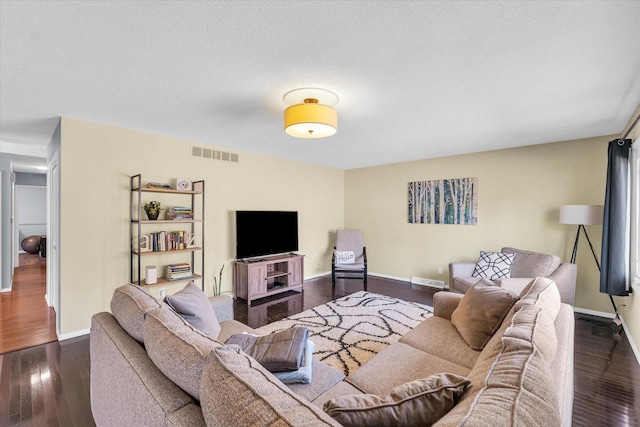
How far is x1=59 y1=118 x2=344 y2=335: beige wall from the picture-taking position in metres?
3.11

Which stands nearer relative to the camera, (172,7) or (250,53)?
(172,7)

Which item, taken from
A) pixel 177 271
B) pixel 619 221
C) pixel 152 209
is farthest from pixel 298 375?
pixel 619 221

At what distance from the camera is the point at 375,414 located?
0.87 meters

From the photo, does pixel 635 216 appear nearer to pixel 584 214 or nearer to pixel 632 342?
pixel 584 214

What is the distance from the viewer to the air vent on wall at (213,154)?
162 inches

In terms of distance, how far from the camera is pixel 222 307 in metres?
2.47

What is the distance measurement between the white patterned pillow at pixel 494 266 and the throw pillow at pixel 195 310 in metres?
3.64

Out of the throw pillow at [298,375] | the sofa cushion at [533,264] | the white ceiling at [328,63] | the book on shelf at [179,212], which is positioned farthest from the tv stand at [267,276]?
the sofa cushion at [533,264]

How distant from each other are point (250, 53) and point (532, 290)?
2394 millimetres

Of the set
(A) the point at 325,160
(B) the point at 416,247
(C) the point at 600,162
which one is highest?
(A) the point at 325,160

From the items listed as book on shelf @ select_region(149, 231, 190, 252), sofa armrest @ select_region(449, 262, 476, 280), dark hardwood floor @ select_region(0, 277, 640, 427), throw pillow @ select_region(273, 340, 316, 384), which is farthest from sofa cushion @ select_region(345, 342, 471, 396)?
book on shelf @ select_region(149, 231, 190, 252)

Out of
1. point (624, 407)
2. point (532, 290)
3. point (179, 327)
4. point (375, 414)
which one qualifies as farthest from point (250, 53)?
point (624, 407)

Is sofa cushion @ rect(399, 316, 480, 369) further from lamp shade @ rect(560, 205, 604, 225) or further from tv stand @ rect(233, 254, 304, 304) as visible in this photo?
tv stand @ rect(233, 254, 304, 304)

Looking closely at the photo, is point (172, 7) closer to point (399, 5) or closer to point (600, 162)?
point (399, 5)
